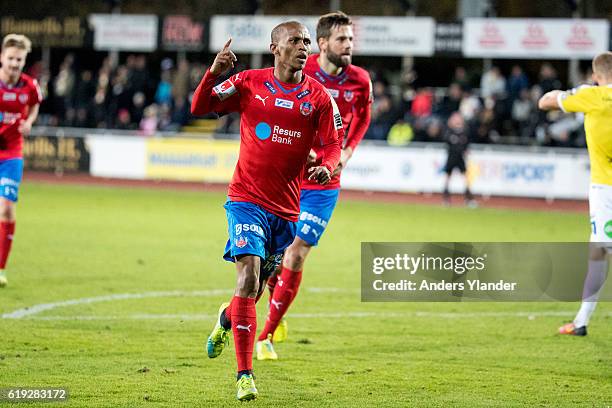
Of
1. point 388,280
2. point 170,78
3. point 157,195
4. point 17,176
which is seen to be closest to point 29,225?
point 17,176

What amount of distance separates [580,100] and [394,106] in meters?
19.2

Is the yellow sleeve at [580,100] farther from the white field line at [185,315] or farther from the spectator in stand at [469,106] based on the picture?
the spectator in stand at [469,106]

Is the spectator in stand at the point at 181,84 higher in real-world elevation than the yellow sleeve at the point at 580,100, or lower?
lower

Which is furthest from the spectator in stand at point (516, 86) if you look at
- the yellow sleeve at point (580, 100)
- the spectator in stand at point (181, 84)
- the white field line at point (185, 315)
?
the yellow sleeve at point (580, 100)

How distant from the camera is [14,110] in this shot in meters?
11.5

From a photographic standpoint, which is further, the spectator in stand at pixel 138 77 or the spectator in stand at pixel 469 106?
the spectator in stand at pixel 138 77

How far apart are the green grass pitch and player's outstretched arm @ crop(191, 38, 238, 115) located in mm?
1826

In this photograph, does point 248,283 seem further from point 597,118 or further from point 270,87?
point 597,118

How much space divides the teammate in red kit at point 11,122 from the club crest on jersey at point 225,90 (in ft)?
16.5

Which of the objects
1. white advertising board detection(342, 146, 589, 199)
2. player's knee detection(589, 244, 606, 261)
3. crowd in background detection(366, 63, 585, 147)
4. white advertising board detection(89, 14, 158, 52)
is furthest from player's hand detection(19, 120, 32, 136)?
white advertising board detection(89, 14, 158, 52)

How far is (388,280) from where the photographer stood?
9500 mm

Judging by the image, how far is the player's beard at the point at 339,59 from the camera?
28.7ft

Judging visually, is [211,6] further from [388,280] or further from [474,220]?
[388,280]

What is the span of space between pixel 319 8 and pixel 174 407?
32275mm
